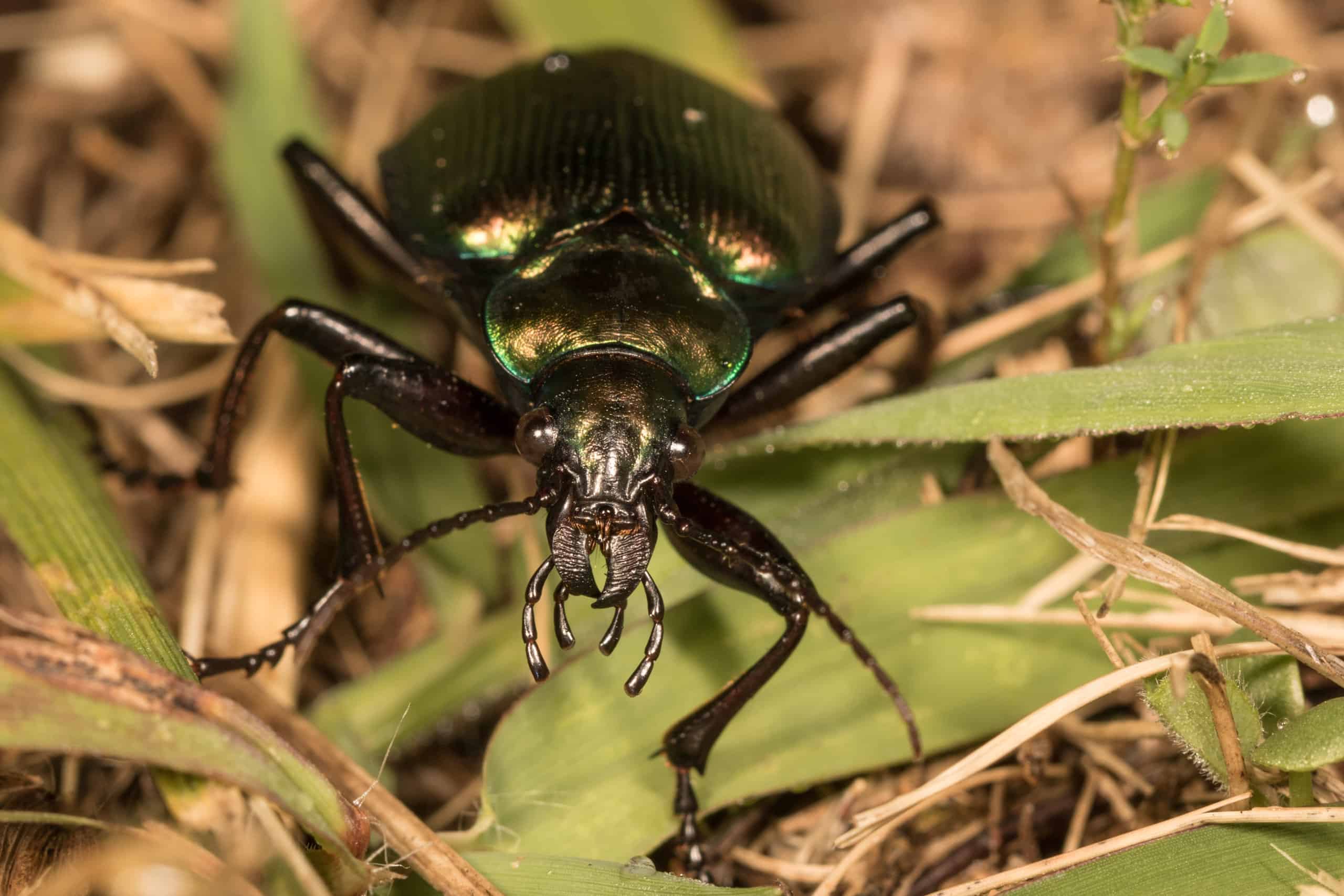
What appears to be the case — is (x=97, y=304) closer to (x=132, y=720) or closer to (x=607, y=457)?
(x=132, y=720)

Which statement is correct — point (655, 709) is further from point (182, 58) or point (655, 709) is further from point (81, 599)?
point (182, 58)

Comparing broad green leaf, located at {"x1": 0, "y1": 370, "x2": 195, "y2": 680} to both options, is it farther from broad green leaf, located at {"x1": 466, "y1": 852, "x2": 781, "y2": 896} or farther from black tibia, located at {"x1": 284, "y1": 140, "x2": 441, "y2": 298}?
black tibia, located at {"x1": 284, "y1": 140, "x2": 441, "y2": 298}

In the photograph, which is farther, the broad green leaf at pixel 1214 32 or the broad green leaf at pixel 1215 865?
the broad green leaf at pixel 1214 32

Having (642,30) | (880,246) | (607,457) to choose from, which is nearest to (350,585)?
(607,457)

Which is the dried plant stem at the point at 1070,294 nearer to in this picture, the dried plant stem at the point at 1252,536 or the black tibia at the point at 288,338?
the dried plant stem at the point at 1252,536

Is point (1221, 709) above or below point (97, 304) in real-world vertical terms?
below

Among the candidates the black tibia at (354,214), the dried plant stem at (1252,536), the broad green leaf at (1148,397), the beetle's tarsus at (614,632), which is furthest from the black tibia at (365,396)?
→ the dried plant stem at (1252,536)
